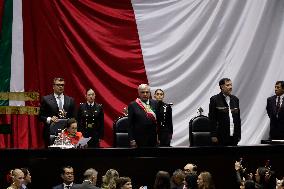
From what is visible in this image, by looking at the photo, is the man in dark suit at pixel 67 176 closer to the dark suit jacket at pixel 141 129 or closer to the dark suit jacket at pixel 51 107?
the dark suit jacket at pixel 141 129

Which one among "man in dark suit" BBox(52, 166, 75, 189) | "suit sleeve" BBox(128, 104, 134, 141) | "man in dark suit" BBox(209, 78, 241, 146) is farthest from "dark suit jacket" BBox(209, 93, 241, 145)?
"man in dark suit" BBox(52, 166, 75, 189)

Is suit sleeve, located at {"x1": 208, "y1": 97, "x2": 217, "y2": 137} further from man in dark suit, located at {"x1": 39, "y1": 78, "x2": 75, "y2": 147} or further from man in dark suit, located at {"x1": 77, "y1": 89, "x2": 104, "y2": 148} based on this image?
man in dark suit, located at {"x1": 39, "y1": 78, "x2": 75, "y2": 147}

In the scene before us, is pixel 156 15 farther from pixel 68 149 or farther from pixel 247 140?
pixel 68 149

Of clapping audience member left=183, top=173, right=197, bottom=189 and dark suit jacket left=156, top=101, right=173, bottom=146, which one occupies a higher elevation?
dark suit jacket left=156, top=101, right=173, bottom=146

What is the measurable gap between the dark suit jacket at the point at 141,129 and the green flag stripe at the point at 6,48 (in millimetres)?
3219

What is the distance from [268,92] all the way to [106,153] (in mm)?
5090

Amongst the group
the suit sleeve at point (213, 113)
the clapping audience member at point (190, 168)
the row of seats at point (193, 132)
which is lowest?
the clapping audience member at point (190, 168)

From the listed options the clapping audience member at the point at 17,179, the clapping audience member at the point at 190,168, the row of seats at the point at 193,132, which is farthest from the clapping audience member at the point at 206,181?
the row of seats at the point at 193,132

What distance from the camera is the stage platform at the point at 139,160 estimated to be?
→ 1067 centimetres

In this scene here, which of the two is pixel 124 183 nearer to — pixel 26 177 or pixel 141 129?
pixel 26 177

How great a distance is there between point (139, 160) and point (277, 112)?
2.95 m

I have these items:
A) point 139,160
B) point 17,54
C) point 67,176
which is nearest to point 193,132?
point 139,160

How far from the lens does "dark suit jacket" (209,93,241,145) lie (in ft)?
40.4

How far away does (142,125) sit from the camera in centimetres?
1137
